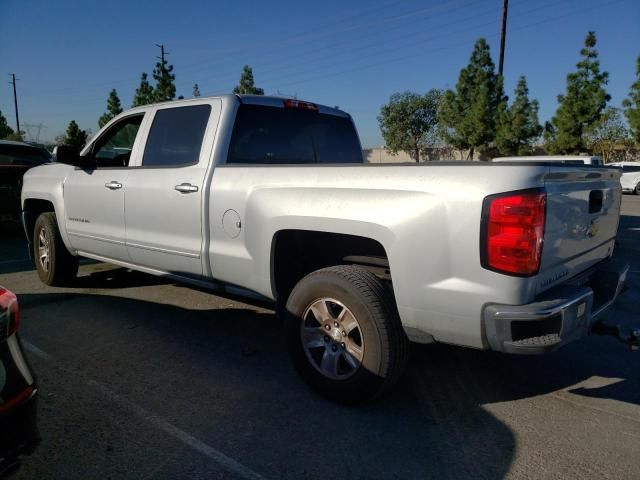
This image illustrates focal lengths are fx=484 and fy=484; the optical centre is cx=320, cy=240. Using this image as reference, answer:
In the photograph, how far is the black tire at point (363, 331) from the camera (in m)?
2.70

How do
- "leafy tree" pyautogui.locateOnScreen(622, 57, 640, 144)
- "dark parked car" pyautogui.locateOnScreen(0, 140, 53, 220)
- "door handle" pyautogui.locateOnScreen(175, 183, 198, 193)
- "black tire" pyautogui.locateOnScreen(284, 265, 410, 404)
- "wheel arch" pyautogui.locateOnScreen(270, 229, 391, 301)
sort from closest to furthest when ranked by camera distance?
"black tire" pyautogui.locateOnScreen(284, 265, 410, 404), "wheel arch" pyautogui.locateOnScreen(270, 229, 391, 301), "door handle" pyautogui.locateOnScreen(175, 183, 198, 193), "dark parked car" pyautogui.locateOnScreen(0, 140, 53, 220), "leafy tree" pyautogui.locateOnScreen(622, 57, 640, 144)

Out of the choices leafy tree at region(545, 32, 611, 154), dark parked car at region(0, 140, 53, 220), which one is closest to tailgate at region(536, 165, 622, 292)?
dark parked car at region(0, 140, 53, 220)

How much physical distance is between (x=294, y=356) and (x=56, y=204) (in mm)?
3463

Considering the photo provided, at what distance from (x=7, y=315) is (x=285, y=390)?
171 centimetres

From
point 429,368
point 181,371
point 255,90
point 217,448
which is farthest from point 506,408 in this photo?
point 255,90

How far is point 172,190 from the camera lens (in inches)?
149

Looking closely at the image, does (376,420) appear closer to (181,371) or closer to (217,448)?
(217,448)

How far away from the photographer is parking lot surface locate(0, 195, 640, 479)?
2375mm

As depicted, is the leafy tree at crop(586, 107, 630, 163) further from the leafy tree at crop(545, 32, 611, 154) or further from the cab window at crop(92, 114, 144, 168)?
the cab window at crop(92, 114, 144, 168)

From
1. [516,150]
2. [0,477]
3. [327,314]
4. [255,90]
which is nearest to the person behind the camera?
[0,477]

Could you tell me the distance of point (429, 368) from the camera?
3531 mm

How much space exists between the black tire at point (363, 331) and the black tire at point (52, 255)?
3531 millimetres

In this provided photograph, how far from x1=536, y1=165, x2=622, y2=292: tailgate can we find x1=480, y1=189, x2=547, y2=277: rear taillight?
3.6 inches

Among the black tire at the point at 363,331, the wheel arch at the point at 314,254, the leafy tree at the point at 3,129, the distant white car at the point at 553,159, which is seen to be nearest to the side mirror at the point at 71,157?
the wheel arch at the point at 314,254
